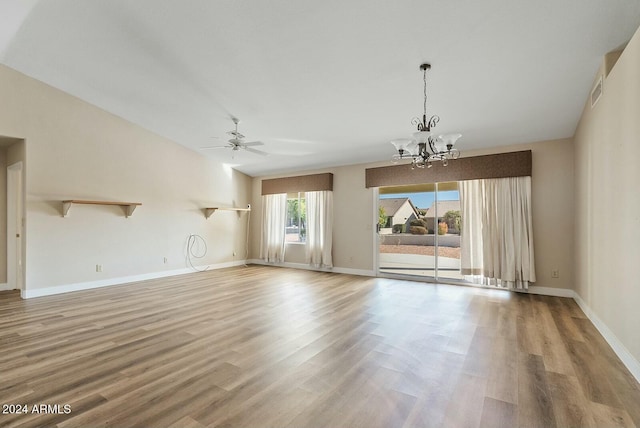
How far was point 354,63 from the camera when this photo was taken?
349 centimetres

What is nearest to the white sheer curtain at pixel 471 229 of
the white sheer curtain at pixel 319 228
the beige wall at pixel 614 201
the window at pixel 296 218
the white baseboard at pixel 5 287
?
the beige wall at pixel 614 201

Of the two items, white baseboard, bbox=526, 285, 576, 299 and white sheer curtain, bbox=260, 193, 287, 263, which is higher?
white sheer curtain, bbox=260, 193, 287, 263

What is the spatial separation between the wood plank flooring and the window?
3777 mm

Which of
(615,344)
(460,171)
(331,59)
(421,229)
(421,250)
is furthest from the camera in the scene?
(421,250)

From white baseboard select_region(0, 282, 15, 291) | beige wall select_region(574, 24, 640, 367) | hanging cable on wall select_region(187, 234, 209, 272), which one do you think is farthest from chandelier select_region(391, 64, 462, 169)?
white baseboard select_region(0, 282, 15, 291)

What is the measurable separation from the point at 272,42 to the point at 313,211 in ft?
16.0

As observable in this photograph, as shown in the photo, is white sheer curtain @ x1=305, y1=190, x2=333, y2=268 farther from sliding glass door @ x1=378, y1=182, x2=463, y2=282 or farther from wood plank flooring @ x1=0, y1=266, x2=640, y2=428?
wood plank flooring @ x1=0, y1=266, x2=640, y2=428

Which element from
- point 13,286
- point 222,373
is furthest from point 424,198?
point 13,286

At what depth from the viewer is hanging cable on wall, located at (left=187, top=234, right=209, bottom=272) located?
286 inches

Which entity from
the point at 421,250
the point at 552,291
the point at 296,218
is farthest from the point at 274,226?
the point at 552,291

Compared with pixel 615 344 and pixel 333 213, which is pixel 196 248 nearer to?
pixel 333 213

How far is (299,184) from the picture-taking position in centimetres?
804

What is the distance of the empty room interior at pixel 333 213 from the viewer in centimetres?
225

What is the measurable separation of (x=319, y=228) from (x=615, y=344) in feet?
18.6
